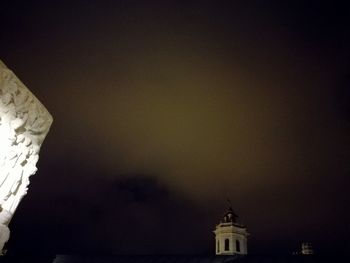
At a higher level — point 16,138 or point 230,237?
point 230,237

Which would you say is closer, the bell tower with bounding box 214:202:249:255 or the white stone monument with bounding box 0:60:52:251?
the white stone monument with bounding box 0:60:52:251

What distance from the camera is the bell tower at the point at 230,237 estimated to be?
128 feet

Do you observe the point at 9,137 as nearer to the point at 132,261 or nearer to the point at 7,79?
the point at 7,79

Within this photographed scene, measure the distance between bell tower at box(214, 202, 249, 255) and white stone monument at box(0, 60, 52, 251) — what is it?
114 feet

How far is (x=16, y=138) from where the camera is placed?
6.03m

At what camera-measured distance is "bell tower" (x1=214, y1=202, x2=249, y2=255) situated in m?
38.9

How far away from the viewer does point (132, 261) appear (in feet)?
78.7

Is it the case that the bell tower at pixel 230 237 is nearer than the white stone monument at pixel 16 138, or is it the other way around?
the white stone monument at pixel 16 138

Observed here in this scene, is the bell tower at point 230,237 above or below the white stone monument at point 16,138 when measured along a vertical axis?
above

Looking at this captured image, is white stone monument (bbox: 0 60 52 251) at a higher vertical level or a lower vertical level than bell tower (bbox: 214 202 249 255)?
lower

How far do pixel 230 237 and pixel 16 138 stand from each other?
36457 mm

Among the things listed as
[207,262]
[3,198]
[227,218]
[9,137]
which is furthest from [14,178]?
[227,218]

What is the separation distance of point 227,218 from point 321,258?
74.4ft

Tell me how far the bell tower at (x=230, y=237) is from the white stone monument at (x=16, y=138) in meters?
A: 34.7
